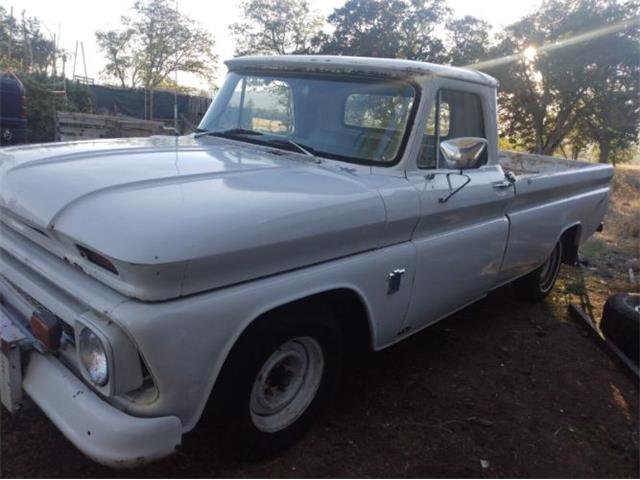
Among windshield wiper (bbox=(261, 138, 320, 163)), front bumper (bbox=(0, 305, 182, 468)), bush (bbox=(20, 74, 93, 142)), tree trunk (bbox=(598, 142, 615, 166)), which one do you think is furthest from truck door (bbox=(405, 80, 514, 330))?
tree trunk (bbox=(598, 142, 615, 166))

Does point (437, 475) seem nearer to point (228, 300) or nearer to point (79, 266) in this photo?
point (228, 300)

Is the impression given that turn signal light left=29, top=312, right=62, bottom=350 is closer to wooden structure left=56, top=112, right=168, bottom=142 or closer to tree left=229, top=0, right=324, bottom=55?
wooden structure left=56, top=112, right=168, bottom=142

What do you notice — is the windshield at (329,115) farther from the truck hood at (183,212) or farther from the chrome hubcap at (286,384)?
the chrome hubcap at (286,384)

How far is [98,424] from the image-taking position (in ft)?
6.39

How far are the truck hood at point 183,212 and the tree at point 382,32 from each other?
65.6 ft

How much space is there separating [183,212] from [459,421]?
6.67ft

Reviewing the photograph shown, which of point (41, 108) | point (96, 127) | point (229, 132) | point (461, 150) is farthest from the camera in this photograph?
point (41, 108)

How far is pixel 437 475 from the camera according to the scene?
2.64m

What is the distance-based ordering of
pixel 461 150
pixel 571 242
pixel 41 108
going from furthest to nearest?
pixel 41 108, pixel 571 242, pixel 461 150

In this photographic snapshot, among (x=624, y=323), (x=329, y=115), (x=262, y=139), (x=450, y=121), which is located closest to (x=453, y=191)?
(x=450, y=121)

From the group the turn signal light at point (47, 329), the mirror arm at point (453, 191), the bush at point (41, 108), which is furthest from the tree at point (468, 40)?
the turn signal light at point (47, 329)

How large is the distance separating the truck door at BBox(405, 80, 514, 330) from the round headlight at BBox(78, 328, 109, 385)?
1658 millimetres

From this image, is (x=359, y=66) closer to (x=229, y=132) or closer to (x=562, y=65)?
(x=229, y=132)

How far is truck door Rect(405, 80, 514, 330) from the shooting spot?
3061mm
